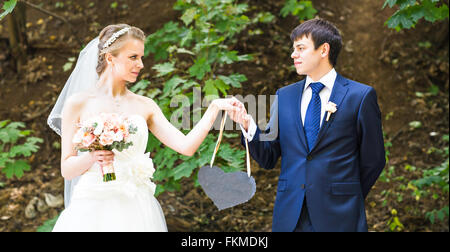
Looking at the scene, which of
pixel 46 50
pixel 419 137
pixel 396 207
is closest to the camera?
pixel 396 207

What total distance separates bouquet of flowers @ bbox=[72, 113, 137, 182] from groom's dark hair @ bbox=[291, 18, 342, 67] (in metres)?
1.26

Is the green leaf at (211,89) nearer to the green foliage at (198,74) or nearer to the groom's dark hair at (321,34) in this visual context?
the green foliage at (198,74)

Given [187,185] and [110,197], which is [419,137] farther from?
[110,197]

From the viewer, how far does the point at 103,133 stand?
9.09ft

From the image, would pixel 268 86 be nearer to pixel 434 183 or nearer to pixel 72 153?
pixel 434 183

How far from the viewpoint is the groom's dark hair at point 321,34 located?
10.3 feet

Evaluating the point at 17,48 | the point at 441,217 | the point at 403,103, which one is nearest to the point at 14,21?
the point at 17,48

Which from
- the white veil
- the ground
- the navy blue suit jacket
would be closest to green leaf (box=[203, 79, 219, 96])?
the white veil

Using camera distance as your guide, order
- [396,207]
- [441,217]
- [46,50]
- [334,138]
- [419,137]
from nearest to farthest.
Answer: [334,138] < [441,217] < [396,207] < [419,137] < [46,50]

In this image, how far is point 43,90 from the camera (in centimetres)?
778

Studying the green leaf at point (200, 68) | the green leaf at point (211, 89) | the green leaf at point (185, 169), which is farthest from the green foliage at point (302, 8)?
the green leaf at point (185, 169)

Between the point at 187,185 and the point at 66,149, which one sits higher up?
the point at 66,149

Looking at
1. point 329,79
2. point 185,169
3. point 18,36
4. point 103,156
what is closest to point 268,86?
point 185,169

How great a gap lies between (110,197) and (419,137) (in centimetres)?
585
